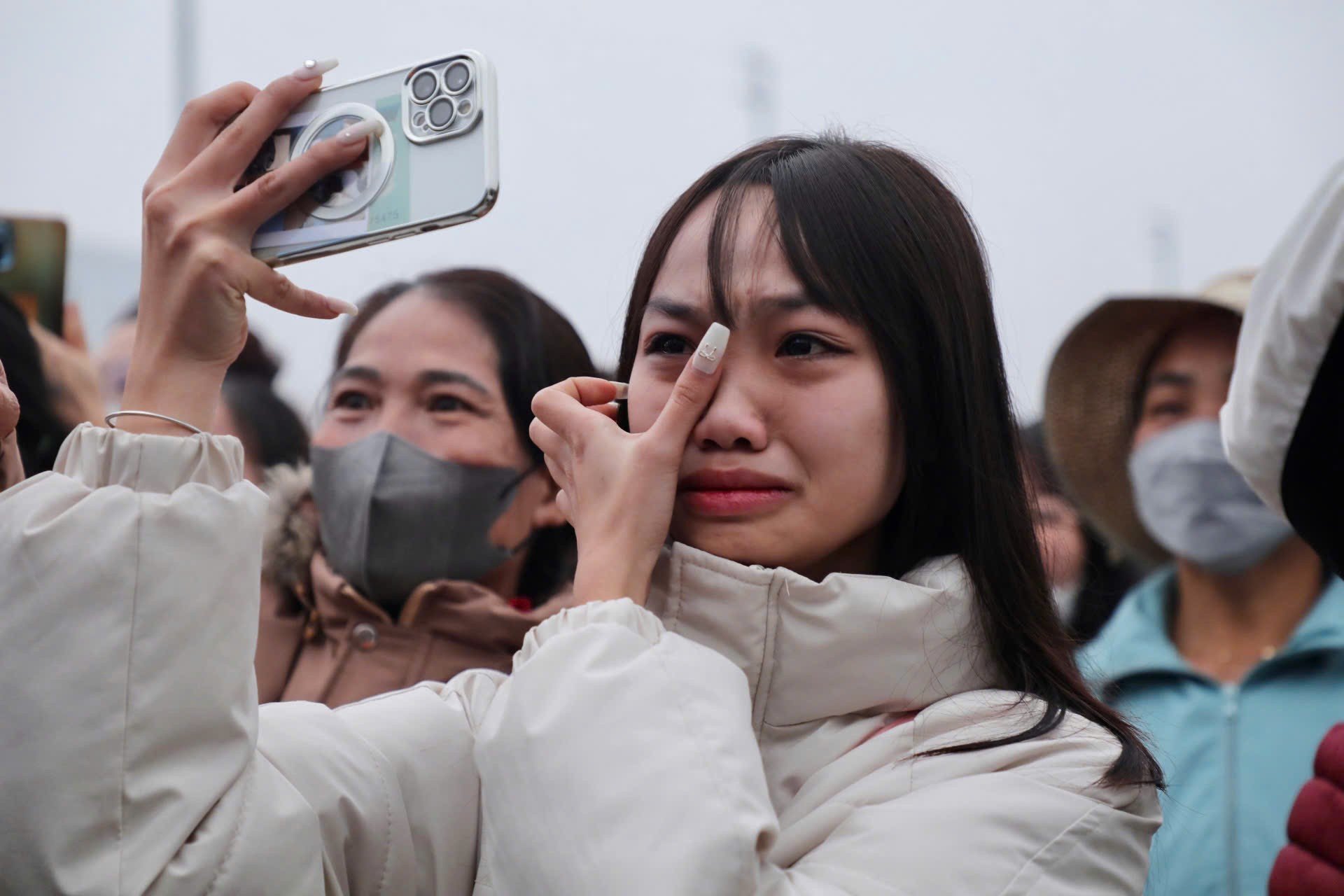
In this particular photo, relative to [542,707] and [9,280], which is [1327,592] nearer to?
[542,707]

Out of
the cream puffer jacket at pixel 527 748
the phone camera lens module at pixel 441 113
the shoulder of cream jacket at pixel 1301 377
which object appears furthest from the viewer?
the shoulder of cream jacket at pixel 1301 377

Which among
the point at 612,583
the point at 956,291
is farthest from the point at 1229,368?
the point at 612,583

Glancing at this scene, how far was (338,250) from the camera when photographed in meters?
1.77

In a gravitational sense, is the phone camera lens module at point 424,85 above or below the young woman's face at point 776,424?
above

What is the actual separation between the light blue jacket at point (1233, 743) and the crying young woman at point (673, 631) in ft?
3.75

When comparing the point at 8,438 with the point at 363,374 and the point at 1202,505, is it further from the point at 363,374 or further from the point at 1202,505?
the point at 1202,505

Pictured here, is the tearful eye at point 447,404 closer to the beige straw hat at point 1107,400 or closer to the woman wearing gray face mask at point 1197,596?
the woman wearing gray face mask at point 1197,596

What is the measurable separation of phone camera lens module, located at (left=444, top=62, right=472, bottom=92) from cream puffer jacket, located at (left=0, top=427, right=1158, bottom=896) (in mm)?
546

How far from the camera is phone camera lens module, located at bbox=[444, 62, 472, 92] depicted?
1.81 metres

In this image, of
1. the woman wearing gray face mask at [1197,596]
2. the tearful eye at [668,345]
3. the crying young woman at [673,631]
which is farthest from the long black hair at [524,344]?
the woman wearing gray face mask at [1197,596]

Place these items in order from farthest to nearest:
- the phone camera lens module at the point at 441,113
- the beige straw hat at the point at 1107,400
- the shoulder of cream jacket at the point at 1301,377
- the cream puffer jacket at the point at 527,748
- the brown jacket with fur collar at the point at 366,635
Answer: the beige straw hat at the point at 1107,400 → the brown jacket with fur collar at the point at 366,635 → the shoulder of cream jacket at the point at 1301,377 → the phone camera lens module at the point at 441,113 → the cream puffer jacket at the point at 527,748

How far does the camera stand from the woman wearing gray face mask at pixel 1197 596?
318 centimetres

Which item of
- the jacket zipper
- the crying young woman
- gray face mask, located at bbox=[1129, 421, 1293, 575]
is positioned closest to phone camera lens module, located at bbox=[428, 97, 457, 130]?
the crying young woman

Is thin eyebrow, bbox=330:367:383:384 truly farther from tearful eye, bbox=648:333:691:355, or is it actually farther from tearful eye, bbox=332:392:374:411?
tearful eye, bbox=648:333:691:355
